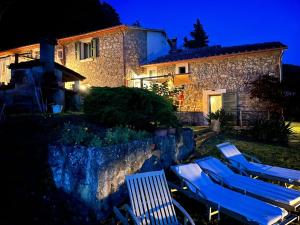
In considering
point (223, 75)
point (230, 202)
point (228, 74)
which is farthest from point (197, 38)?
point (230, 202)

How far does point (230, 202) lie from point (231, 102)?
39.7 feet

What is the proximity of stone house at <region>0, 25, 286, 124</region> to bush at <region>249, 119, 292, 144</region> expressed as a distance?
12.4 feet

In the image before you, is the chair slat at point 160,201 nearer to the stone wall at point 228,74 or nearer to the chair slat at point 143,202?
the chair slat at point 143,202

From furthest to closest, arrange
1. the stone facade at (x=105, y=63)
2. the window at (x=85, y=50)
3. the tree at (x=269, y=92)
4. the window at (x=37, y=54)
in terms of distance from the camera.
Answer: the window at (x=37, y=54)
the window at (x=85, y=50)
the stone facade at (x=105, y=63)
the tree at (x=269, y=92)

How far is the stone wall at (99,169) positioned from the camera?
13.2 ft

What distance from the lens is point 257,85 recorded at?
14.2m

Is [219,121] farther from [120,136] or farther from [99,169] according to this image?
[99,169]

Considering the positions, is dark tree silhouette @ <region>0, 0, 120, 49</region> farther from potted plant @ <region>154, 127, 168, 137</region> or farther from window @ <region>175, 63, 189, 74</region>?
window @ <region>175, 63, 189, 74</region>

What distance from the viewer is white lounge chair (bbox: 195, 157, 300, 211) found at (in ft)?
12.9

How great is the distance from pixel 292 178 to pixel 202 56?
11.9 metres

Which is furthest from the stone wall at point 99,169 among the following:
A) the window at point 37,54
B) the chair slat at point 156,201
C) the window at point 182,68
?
the window at point 37,54

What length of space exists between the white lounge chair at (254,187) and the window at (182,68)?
11.8m

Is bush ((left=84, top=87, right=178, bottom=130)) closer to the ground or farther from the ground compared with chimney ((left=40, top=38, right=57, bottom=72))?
closer to the ground

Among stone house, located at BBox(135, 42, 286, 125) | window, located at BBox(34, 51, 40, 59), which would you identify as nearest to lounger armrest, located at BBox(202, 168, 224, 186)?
stone house, located at BBox(135, 42, 286, 125)
